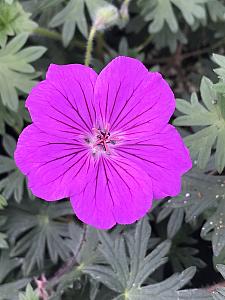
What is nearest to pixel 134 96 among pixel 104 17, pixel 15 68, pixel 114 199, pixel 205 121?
pixel 114 199

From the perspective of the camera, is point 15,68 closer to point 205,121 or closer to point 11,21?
point 11,21

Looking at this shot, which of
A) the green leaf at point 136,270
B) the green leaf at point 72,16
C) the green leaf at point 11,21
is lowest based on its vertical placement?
the green leaf at point 136,270

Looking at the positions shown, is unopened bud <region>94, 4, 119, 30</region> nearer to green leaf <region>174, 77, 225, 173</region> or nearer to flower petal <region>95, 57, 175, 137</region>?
green leaf <region>174, 77, 225, 173</region>

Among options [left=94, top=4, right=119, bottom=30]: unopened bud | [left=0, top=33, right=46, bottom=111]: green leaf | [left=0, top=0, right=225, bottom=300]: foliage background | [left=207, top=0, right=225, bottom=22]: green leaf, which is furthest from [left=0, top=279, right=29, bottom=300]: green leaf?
[left=207, top=0, right=225, bottom=22]: green leaf

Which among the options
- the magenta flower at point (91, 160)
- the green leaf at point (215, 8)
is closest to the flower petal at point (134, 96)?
the magenta flower at point (91, 160)

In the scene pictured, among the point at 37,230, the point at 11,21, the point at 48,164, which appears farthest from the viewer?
the point at 37,230

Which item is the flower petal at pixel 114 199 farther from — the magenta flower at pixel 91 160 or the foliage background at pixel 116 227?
the foliage background at pixel 116 227
